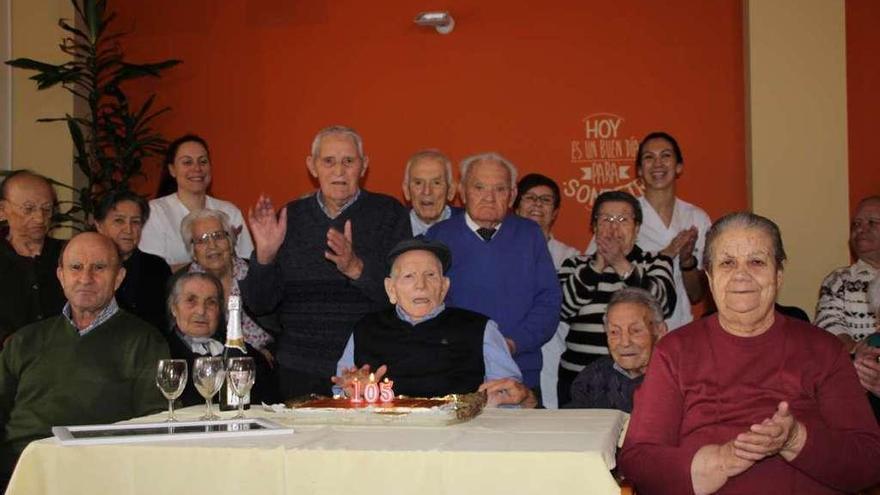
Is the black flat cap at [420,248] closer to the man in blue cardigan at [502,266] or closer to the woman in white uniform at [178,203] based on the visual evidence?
the man in blue cardigan at [502,266]

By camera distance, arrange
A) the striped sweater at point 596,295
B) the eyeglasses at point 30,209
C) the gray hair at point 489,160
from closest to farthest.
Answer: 1. the gray hair at point 489,160
2. the striped sweater at point 596,295
3. the eyeglasses at point 30,209

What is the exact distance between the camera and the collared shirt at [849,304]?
486cm

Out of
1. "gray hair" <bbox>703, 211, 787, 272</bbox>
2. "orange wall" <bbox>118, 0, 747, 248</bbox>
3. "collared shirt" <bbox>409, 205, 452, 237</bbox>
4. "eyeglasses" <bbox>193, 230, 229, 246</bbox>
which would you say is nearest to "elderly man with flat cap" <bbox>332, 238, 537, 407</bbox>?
"gray hair" <bbox>703, 211, 787, 272</bbox>

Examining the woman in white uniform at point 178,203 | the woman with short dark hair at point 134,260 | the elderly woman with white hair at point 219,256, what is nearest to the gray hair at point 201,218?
the elderly woman with white hair at point 219,256

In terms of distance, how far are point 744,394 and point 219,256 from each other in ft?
8.83

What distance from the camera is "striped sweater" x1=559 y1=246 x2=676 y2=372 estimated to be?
4.44 meters

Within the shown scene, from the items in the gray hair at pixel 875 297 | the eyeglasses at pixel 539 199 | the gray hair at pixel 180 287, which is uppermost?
the eyeglasses at pixel 539 199

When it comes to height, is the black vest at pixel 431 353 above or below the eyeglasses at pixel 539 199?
below

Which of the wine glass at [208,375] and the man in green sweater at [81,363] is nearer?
the wine glass at [208,375]

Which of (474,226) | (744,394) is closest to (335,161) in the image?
(474,226)

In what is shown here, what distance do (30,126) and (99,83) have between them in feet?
1.67

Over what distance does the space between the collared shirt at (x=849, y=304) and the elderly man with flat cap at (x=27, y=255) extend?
3327mm

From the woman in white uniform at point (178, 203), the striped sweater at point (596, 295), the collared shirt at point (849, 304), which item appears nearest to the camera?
the striped sweater at point (596, 295)

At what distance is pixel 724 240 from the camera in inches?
105
